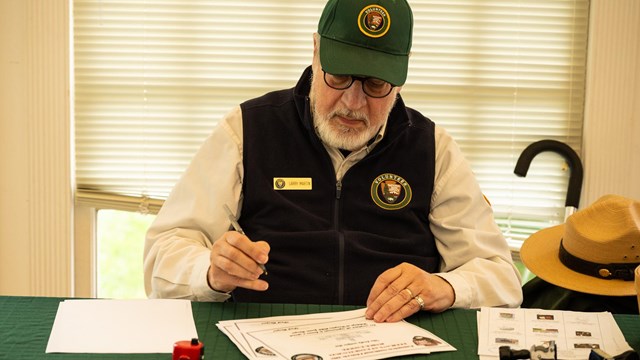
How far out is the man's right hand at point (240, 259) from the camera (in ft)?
5.74

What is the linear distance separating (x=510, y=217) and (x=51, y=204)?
6.51ft

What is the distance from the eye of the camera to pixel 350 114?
2182 millimetres

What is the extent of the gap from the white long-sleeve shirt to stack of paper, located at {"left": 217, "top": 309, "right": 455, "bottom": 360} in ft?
1.18

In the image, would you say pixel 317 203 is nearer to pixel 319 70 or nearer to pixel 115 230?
pixel 319 70

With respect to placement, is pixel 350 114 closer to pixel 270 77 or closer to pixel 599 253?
pixel 599 253

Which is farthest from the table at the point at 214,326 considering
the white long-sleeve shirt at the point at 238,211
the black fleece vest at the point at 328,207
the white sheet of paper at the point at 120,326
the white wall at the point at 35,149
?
the white wall at the point at 35,149

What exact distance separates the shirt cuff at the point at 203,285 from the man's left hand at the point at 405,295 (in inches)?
13.9

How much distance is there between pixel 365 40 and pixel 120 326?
3.09 feet

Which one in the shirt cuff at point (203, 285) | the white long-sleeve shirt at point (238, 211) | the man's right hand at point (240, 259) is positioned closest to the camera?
the man's right hand at point (240, 259)

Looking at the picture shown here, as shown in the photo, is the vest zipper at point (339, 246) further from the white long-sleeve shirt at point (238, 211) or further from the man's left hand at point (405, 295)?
the man's left hand at point (405, 295)

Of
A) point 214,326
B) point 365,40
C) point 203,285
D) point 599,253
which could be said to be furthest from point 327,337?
point 599,253

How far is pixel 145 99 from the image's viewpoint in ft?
11.6

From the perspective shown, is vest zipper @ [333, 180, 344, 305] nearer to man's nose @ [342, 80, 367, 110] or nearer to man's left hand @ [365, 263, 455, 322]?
man's nose @ [342, 80, 367, 110]

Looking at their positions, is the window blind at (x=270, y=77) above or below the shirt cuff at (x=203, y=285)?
above
